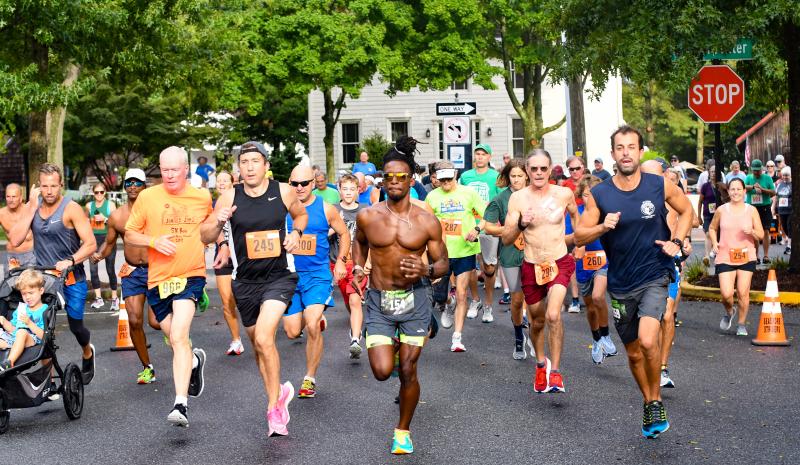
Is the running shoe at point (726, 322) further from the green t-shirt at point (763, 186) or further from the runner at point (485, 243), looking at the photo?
the green t-shirt at point (763, 186)

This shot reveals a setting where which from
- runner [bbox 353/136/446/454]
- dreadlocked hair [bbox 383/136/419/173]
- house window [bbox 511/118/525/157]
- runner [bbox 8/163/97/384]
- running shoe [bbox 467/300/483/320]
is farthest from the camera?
house window [bbox 511/118/525/157]

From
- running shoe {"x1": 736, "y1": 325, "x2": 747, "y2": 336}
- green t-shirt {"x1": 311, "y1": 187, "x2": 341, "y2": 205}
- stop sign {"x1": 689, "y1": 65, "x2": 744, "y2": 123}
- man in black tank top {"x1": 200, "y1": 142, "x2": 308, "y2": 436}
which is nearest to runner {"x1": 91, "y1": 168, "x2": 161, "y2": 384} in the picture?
man in black tank top {"x1": 200, "y1": 142, "x2": 308, "y2": 436}

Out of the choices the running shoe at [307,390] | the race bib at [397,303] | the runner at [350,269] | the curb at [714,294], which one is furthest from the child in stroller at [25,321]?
the curb at [714,294]

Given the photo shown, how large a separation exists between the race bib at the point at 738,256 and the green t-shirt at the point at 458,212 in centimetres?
273

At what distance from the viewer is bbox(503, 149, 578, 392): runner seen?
10188mm

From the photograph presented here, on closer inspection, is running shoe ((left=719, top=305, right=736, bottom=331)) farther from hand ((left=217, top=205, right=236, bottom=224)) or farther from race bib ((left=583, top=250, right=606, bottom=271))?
hand ((left=217, top=205, right=236, bottom=224))

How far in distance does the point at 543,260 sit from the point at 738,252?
3730 mm

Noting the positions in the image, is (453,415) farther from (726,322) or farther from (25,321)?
(726,322)

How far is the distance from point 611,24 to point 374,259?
10.6 meters

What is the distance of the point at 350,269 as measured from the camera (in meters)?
13.3

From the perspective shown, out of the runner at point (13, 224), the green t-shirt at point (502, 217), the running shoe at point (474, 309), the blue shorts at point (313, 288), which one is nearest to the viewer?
the blue shorts at point (313, 288)

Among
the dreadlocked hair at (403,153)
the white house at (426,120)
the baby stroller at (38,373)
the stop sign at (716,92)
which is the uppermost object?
the white house at (426,120)

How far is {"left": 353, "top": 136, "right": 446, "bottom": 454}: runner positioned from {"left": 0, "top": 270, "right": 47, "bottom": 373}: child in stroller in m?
2.68

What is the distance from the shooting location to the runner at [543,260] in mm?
10188
